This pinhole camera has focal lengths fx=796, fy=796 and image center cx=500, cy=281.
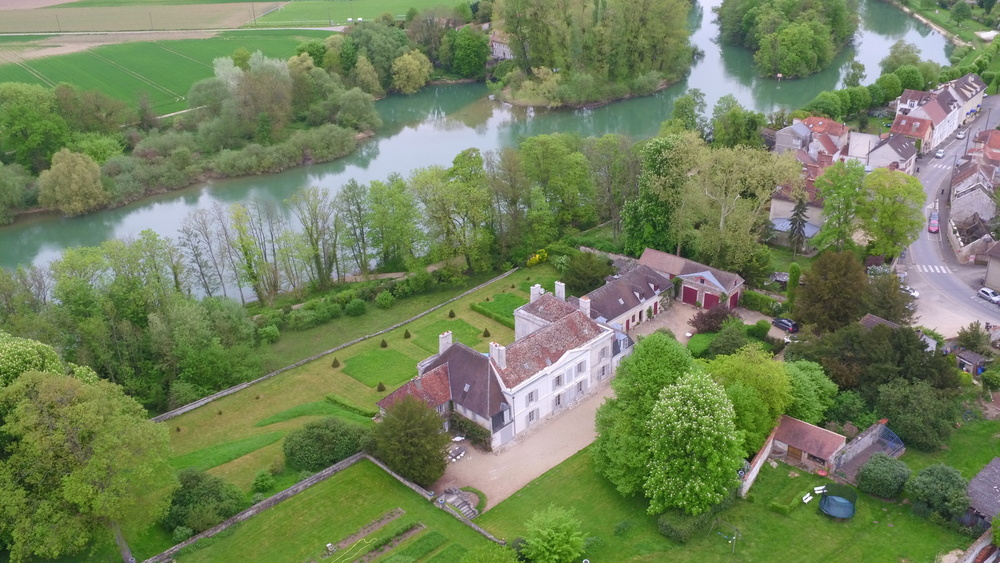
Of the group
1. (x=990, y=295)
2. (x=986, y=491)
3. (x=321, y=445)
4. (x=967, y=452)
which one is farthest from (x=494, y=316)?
(x=990, y=295)

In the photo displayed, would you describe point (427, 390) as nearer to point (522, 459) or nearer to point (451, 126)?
point (522, 459)

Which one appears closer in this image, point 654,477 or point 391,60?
point 654,477

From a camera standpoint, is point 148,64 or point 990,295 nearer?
point 990,295

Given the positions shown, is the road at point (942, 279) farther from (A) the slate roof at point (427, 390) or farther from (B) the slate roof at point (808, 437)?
(A) the slate roof at point (427, 390)

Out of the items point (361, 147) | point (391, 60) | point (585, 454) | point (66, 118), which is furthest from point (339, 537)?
point (391, 60)

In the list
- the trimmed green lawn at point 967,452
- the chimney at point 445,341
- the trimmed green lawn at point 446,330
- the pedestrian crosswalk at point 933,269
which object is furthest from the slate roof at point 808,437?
the pedestrian crosswalk at point 933,269

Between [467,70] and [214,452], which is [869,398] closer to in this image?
[214,452]

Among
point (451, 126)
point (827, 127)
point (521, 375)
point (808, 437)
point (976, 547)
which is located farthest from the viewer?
point (451, 126)
